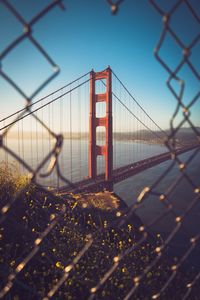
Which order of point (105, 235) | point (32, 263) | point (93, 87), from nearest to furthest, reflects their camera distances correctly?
point (32, 263) → point (105, 235) → point (93, 87)

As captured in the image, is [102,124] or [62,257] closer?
[62,257]

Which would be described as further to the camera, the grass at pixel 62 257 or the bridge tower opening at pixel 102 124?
the bridge tower opening at pixel 102 124

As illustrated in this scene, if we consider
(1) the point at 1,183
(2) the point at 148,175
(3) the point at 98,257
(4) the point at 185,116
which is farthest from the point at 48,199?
(2) the point at 148,175

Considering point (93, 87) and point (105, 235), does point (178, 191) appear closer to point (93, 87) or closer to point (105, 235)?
point (93, 87)

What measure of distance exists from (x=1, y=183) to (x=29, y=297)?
9.36ft

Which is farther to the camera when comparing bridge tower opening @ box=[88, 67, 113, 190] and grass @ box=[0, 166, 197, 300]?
bridge tower opening @ box=[88, 67, 113, 190]

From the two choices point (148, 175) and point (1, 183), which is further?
point (148, 175)

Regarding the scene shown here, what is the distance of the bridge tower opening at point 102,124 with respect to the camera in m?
15.7

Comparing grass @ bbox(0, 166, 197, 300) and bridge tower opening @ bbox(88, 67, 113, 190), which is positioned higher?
bridge tower opening @ bbox(88, 67, 113, 190)

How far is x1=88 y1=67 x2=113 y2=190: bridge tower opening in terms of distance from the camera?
15656mm

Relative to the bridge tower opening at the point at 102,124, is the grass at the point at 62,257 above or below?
below

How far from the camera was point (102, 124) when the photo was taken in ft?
56.0

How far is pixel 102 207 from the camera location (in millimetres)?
7926

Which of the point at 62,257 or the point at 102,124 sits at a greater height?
the point at 102,124
